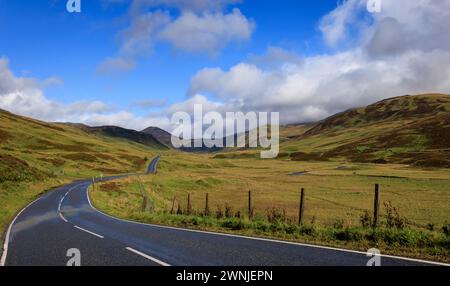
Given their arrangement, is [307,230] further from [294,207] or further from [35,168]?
[35,168]

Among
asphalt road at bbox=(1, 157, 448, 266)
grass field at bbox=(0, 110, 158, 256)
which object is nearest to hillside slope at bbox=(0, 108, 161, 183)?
grass field at bbox=(0, 110, 158, 256)

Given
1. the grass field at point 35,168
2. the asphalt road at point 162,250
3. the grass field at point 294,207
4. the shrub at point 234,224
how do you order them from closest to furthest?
A: 1. the asphalt road at point 162,250
2. the grass field at point 294,207
3. the shrub at point 234,224
4. the grass field at point 35,168

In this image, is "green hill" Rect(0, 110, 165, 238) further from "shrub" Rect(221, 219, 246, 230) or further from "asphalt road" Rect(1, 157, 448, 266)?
"shrub" Rect(221, 219, 246, 230)

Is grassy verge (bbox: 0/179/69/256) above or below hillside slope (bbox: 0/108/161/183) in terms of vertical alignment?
below

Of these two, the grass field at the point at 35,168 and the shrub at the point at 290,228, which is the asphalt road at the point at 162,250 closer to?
the shrub at the point at 290,228

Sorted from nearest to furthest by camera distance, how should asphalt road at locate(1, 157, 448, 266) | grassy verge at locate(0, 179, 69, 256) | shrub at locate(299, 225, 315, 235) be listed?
asphalt road at locate(1, 157, 448, 266)
shrub at locate(299, 225, 315, 235)
grassy verge at locate(0, 179, 69, 256)

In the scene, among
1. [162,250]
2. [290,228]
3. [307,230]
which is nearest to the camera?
[162,250]

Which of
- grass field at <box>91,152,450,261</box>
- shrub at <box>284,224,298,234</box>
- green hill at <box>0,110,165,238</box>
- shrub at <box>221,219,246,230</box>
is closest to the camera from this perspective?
grass field at <box>91,152,450,261</box>

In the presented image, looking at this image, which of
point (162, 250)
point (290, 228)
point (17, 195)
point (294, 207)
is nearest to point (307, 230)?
point (290, 228)

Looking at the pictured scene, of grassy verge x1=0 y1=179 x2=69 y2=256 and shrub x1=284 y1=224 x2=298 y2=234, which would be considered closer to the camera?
shrub x1=284 y1=224 x2=298 y2=234

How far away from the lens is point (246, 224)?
65.0ft

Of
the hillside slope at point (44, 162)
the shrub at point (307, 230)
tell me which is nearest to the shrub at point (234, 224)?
the shrub at point (307, 230)

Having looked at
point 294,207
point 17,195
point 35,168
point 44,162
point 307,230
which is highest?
point 44,162

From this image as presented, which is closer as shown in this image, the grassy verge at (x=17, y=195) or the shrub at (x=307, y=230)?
the shrub at (x=307, y=230)
